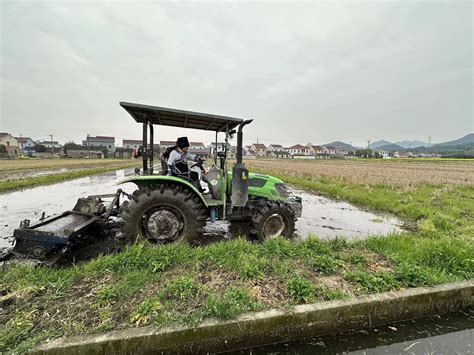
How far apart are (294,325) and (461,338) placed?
177 cm

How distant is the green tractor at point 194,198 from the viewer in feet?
13.2

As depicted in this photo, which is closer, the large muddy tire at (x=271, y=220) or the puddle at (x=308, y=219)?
the large muddy tire at (x=271, y=220)

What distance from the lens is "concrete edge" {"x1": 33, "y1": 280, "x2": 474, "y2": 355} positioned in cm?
198

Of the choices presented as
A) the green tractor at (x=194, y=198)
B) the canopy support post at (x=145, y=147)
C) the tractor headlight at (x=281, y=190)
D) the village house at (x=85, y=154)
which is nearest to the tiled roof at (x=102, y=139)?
the village house at (x=85, y=154)

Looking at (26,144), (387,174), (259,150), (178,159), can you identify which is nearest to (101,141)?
(26,144)

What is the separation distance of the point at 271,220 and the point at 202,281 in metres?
2.33

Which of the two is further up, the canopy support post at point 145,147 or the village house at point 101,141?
the village house at point 101,141

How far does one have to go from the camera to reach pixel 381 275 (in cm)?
299

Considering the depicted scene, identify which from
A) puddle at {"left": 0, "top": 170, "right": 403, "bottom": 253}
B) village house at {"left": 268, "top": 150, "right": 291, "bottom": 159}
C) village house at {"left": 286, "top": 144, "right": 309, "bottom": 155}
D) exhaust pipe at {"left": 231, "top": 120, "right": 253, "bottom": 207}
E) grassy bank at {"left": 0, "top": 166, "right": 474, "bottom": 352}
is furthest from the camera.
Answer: village house at {"left": 286, "top": 144, "right": 309, "bottom": 155}

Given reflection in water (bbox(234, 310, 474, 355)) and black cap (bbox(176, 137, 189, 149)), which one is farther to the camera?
black cap (bbox(176, 137, 189, 149))

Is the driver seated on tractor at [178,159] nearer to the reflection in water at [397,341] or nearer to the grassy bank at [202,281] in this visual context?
the grassy bank at [202,281]

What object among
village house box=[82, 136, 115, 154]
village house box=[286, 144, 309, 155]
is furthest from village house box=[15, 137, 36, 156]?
village house box=[286, 144, 309, 155]

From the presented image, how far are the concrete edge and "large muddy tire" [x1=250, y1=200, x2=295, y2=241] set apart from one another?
7.42ft

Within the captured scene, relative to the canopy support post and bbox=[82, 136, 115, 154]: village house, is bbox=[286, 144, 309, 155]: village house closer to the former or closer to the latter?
bbox=[82, 136, 115, 154]: village house
